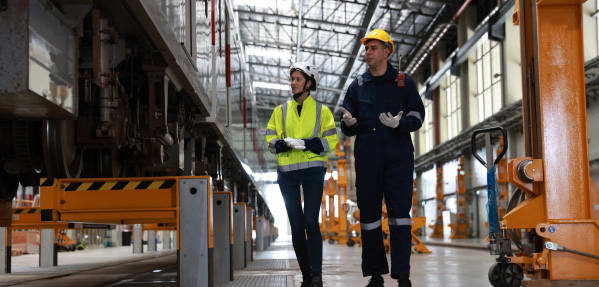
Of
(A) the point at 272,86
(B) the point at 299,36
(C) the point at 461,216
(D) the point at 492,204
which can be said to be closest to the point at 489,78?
(C) the point at 461,216

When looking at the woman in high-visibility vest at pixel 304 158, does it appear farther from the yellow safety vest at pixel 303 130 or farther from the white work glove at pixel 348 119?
the white work glove at pixel 348 119

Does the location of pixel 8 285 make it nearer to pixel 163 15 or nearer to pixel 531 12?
pixel 163 15

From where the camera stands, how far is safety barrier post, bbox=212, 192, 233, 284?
5398 mm

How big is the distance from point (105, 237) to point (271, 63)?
10.5 m

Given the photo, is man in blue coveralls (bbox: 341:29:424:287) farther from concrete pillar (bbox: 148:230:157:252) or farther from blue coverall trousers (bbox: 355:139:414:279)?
concrete pillar (bbox: 148:230:157:252)

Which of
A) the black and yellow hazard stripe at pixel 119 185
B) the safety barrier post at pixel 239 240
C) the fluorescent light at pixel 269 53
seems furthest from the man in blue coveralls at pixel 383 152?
the fluorescent light at pixel 269 53

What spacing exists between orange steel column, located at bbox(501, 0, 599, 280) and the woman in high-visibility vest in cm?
114

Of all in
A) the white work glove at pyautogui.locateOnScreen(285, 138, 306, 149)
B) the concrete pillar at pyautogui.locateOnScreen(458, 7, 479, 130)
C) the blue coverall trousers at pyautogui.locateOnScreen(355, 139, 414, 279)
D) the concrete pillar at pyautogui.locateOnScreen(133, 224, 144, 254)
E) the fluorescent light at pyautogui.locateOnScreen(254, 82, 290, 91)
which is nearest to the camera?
the blue coverall trousers at pyautogui.locateOnScreen(355, 139, 414, 279)

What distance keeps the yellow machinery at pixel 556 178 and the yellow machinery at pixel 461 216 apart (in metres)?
19.1

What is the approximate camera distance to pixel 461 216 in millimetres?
22781

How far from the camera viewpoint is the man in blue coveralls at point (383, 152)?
3691 mm

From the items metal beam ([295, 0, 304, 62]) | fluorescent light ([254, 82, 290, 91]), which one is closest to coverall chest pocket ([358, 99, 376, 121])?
metal beam ([295, 0, 304, 62])

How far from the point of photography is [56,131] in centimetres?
322

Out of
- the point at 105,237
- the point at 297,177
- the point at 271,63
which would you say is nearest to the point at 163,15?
the point at 297,177
